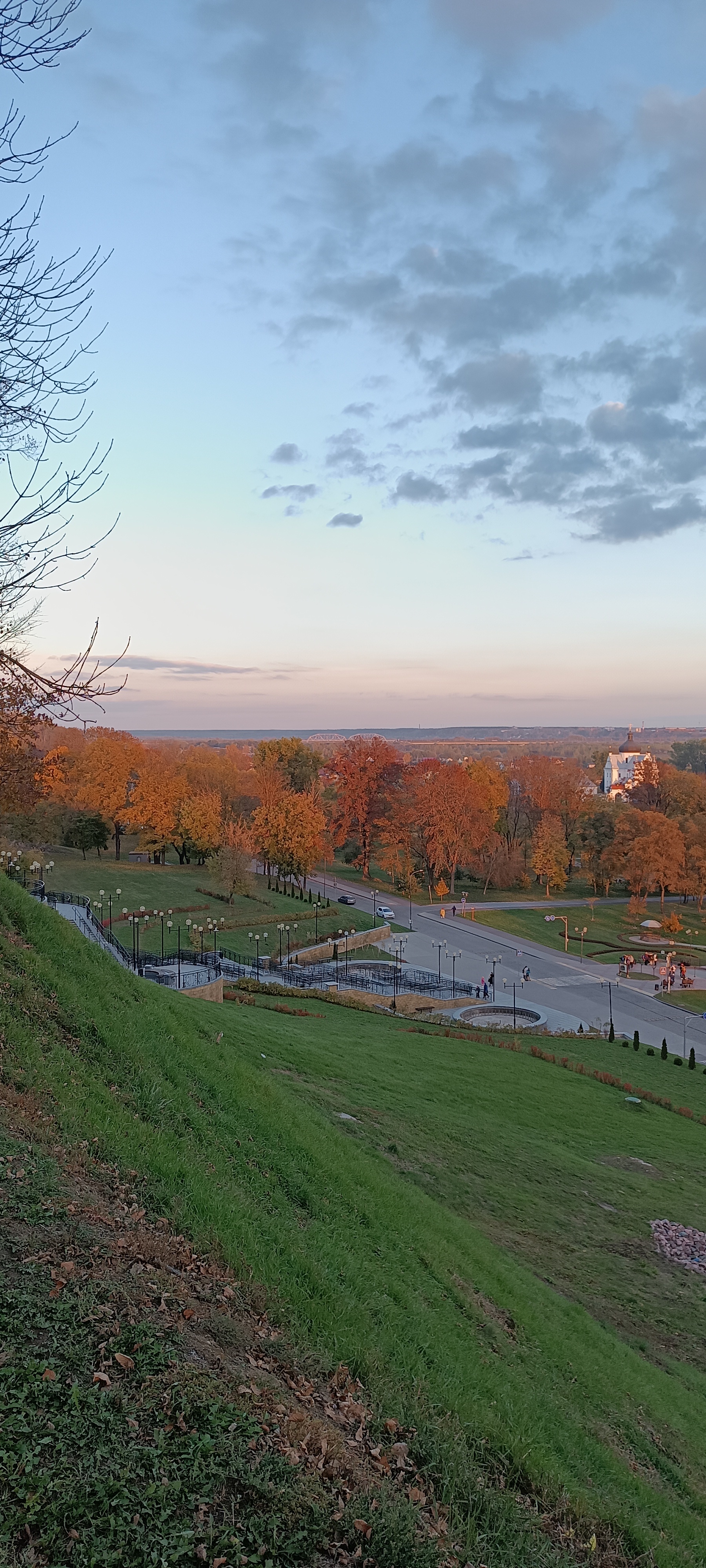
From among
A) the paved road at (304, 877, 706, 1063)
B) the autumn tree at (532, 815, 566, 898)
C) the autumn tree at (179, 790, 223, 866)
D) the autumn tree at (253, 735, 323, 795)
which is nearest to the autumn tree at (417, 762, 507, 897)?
the autumn tree at (532, 815, 566, 898)

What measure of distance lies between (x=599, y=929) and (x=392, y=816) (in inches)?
714

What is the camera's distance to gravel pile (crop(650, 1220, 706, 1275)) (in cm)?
1334

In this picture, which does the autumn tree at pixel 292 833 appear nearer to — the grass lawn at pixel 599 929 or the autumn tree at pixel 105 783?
the autumn tree at pixel 105 783

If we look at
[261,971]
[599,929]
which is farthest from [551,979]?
[261,971]

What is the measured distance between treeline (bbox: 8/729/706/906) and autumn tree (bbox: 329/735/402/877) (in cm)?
11

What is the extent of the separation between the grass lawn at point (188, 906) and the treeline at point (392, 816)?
6.88ft

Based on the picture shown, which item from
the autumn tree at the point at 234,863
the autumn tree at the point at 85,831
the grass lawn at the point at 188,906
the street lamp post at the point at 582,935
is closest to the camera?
the grass lawn at the point at 188,906

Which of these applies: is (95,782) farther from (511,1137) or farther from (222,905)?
(511,1137)

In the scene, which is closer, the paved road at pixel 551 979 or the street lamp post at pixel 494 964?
the paved road at pixel 551 979

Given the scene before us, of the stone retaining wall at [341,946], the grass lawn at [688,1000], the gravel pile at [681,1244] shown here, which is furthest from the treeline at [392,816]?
the gravel pile at [681,1244]

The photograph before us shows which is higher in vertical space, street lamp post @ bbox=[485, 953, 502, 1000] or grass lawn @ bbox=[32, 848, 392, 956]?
grass lawn @ bbox=[32, 848, 392, 956]

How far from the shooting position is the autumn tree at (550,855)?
67.1 metres

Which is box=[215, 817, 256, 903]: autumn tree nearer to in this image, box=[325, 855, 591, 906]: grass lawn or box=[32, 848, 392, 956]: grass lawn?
box=[32, 848, 392, 956]: grass lawn

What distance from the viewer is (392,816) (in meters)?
66.9
